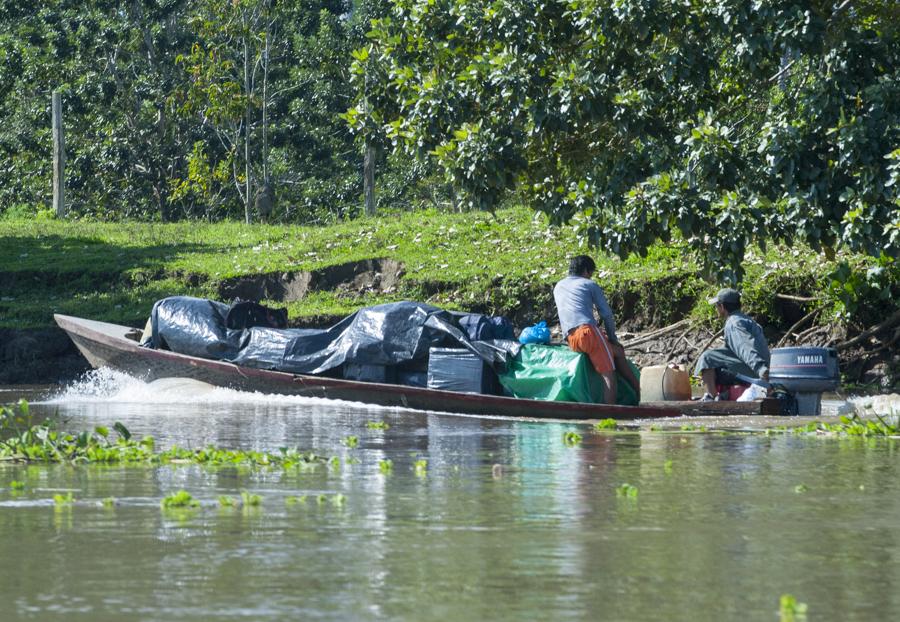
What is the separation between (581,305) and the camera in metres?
12.4

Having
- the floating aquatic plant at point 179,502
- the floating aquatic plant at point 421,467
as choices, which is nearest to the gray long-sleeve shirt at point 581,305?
the floating aquatic plant at point 421,467

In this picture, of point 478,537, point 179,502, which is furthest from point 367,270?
point 478,537

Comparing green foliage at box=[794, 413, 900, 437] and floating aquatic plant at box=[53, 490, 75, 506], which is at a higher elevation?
green foliage at box=[794, 413, 900, 437]

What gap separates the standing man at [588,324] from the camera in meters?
12.3

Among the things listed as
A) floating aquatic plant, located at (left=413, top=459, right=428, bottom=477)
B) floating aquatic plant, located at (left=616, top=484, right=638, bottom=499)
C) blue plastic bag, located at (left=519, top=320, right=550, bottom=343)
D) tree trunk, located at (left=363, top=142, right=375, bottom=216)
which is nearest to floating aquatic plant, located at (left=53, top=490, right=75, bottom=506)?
floating aquatic plant, located at (left=413, top=459, right=428, bottom=477)

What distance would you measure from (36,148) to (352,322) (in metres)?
26.3

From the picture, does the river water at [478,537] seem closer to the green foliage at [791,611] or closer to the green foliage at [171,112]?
the green foliage at [791,611]

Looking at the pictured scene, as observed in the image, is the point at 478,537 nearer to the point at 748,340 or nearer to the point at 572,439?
the point at 572,439

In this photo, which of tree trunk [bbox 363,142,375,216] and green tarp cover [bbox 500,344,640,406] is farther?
tree trunk [bbox 363,142,375,216]

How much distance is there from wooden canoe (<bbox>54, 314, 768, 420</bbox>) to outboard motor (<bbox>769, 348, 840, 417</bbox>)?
0.36 metres

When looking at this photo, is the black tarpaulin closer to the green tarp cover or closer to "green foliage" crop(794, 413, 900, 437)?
the green tarp cover

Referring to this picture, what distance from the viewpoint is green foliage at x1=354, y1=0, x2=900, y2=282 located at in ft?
41.1

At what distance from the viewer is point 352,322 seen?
1401cm

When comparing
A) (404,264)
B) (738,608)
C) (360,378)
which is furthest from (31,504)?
(404,264)
